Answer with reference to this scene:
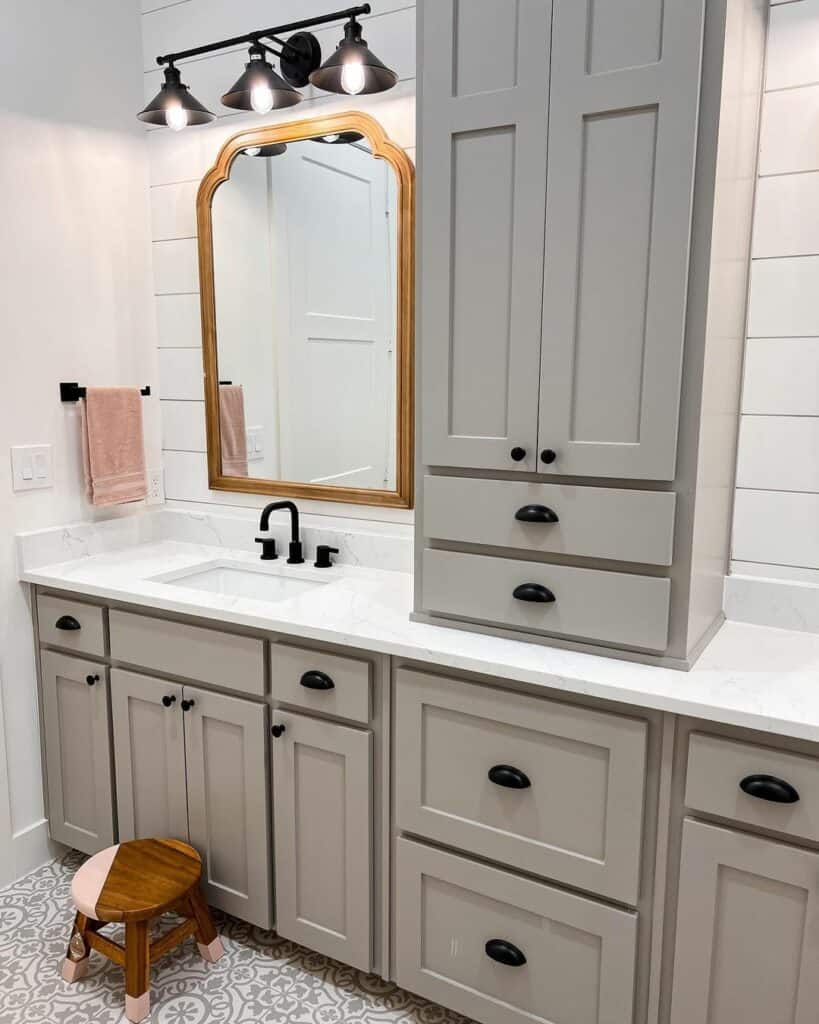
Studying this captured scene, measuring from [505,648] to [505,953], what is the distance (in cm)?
64

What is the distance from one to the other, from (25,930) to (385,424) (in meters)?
1.67

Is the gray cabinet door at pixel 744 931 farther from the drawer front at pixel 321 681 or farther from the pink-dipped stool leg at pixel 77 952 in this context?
the pink-dipped stool leg at pixel 77 952

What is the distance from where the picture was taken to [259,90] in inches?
80.9

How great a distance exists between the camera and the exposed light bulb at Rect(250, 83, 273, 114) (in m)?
2.05

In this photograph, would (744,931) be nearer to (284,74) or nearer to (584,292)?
(584,292)

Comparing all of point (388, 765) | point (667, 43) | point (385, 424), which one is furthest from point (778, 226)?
point (388, 765)

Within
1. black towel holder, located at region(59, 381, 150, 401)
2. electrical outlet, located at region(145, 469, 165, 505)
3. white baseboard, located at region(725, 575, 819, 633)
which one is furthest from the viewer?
electrical outlet, located at region(145, 469, 165, 505)

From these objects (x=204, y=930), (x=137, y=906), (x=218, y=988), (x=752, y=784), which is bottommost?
(x=218, y=988)

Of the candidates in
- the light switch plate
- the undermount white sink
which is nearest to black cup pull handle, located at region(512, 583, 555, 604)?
the undermount white sink

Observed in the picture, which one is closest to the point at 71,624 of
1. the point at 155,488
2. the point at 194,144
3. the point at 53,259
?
the point at 155,488

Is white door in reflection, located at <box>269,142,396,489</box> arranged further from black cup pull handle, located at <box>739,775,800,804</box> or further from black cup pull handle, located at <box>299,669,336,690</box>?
black cup pull handle, located at <box>739,775,800,804</box>

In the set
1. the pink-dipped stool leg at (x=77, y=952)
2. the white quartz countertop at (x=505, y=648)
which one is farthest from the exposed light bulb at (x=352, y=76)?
the pink-dipped stool leg at (x=77, y=952)

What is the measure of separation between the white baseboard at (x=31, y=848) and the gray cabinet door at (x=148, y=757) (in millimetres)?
339

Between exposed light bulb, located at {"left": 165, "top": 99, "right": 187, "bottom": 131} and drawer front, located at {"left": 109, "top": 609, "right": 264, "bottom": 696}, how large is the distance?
52.5 inches
